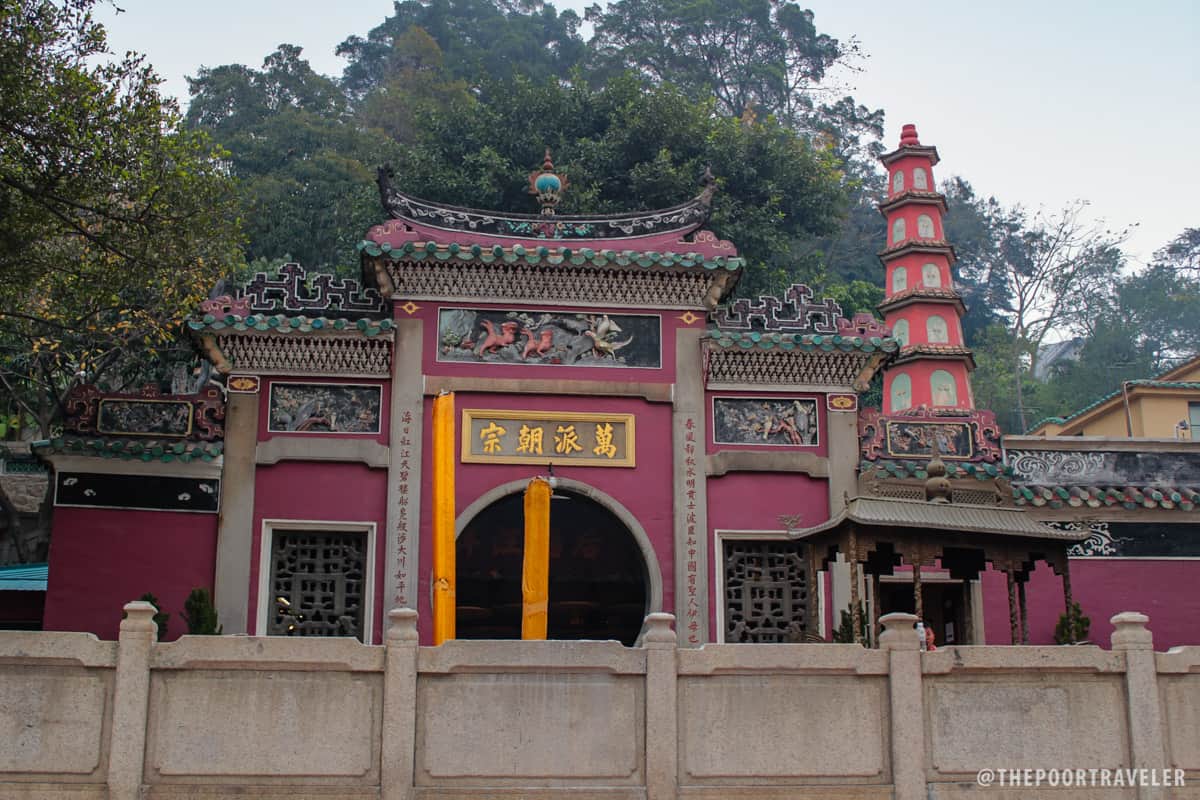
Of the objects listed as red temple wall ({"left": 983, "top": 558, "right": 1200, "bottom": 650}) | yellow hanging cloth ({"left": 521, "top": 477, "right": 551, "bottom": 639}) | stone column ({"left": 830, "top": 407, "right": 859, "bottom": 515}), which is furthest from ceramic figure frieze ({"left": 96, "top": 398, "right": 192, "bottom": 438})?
red temple wall ({"left": 983, "top": 558, "right": 1200, "bottom": 650})

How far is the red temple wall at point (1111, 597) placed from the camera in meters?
15.2

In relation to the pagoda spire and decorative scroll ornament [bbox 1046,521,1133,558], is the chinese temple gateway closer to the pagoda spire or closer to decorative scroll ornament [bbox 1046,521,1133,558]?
decorative scroll ornament [bbox 1046,521,1133,558]

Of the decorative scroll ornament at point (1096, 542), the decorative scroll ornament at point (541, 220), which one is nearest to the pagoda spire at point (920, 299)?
the decorative scroll ornament at point (1096, 542)

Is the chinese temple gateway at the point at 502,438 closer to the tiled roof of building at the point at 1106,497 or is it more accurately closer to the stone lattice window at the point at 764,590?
the stone lattice window at the point at 764,590

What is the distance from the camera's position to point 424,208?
15.4 m

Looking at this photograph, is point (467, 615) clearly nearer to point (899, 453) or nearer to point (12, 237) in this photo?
point (899, 453)

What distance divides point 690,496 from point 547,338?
2.53m

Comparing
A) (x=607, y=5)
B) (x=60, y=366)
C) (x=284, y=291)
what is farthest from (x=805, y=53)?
(x=284, y=291)

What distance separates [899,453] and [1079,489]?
234cm

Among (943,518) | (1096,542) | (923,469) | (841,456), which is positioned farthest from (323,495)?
(1096,542)

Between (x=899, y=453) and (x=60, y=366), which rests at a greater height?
(x=60, y=366)

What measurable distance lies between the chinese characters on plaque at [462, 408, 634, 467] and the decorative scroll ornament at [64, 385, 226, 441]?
293 cm

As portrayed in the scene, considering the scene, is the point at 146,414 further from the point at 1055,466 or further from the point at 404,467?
the point at 1055,466

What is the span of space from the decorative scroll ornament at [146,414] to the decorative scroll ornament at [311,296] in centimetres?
133
